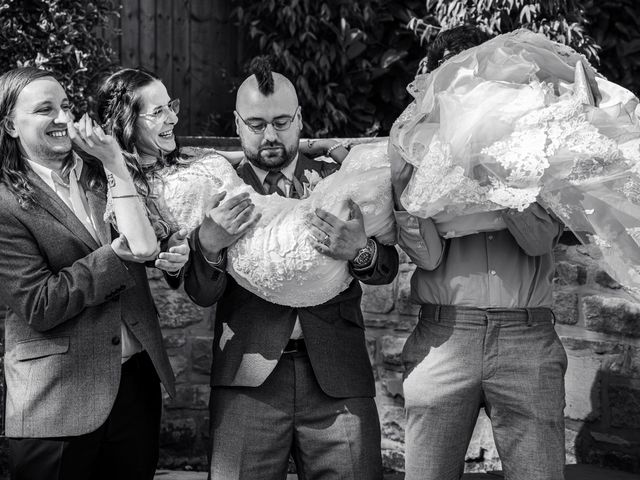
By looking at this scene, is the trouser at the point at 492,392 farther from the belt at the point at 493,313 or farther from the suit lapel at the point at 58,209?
the suit lapel at the point at 58,209

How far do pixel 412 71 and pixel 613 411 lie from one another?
2.63 metres

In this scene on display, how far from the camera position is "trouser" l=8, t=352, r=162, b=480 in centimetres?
270

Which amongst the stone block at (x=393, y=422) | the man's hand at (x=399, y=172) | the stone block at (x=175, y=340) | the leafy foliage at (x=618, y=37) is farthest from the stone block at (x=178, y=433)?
the leafy foliage at (x=618, y=37)

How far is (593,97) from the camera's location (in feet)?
8.66

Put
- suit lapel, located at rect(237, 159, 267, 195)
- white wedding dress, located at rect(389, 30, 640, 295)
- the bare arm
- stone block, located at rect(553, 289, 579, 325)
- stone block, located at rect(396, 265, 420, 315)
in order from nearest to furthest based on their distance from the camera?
white wedding dress, located at rect(389, 30, 640, 295) < the bare arm < suit lapel, located at rect(237, 159, 267, 195) < stone block, located at rect(553, 289, 579, 325) < stone block, located at rect(396, 265, 420, 315)

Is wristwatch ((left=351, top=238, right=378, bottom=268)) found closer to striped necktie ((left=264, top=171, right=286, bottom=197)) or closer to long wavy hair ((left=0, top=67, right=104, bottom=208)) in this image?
striped necktie ((left=264, top=171, right=286, bottom=197))

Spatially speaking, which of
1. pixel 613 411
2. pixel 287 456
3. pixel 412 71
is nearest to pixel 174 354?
pixel 287 456

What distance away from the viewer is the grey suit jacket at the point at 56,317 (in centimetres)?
269

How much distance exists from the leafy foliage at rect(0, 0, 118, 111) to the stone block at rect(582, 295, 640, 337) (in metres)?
2.40

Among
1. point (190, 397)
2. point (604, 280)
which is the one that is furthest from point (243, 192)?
point (190, 397)

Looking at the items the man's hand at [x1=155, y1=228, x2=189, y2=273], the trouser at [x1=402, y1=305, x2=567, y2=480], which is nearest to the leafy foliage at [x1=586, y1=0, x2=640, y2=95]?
the trouser at [x1=402, y1=305, x2=567, y2=480]

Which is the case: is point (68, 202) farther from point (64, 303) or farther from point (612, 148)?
point (612, 148)

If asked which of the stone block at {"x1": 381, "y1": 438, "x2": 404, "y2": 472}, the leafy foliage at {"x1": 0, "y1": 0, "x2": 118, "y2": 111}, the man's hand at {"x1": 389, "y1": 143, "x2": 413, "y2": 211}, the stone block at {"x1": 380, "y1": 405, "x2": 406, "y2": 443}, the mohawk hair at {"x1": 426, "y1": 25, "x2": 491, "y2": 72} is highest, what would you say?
the leafy foliage at {"x1": 0, "y1": 0, "x2": 118, "y2": 111}

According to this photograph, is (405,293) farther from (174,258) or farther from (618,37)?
(618,37)
